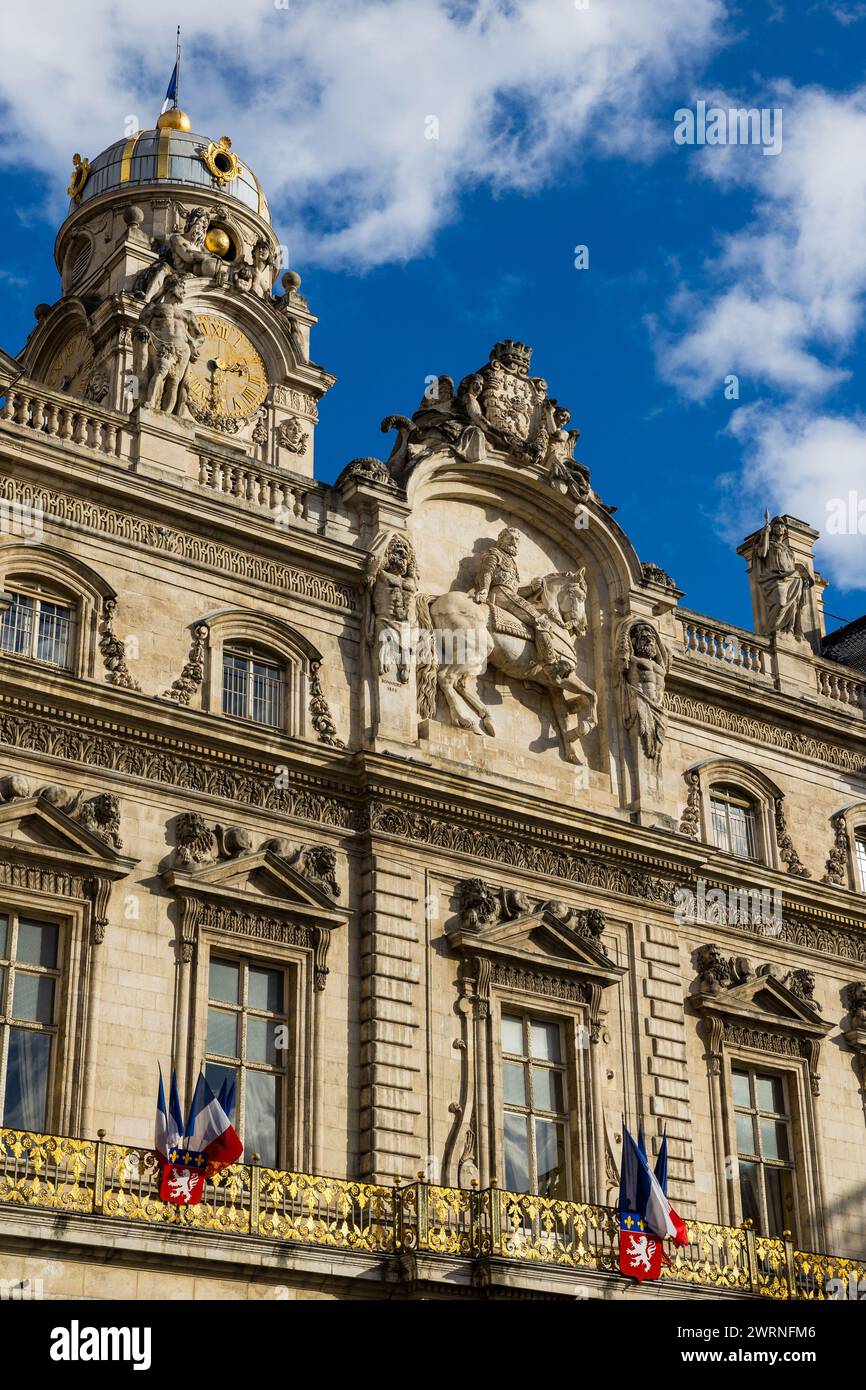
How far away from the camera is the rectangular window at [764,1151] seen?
27125 millimetres

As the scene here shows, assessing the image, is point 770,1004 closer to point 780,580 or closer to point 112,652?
point 780,580

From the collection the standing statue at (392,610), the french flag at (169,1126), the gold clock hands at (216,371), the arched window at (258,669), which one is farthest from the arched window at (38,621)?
the gold clock hands at (216,371)

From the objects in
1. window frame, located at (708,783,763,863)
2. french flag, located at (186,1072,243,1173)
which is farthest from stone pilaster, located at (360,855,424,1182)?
window frame, located at (708,783,763,863)

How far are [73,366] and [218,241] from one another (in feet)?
19.0

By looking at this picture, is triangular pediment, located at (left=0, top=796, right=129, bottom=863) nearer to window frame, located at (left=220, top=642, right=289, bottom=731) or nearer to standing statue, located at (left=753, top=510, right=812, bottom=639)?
window frame, located at (left=220, top=642, right=289, bottom=731)

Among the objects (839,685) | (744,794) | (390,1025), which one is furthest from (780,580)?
(390,1025)

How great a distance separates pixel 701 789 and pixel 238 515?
25.9 feet

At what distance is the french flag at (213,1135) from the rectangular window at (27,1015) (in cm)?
171

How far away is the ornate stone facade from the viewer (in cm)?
2320

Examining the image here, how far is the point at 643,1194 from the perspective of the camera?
23.8 meters

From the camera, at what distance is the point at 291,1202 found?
22.2 m
